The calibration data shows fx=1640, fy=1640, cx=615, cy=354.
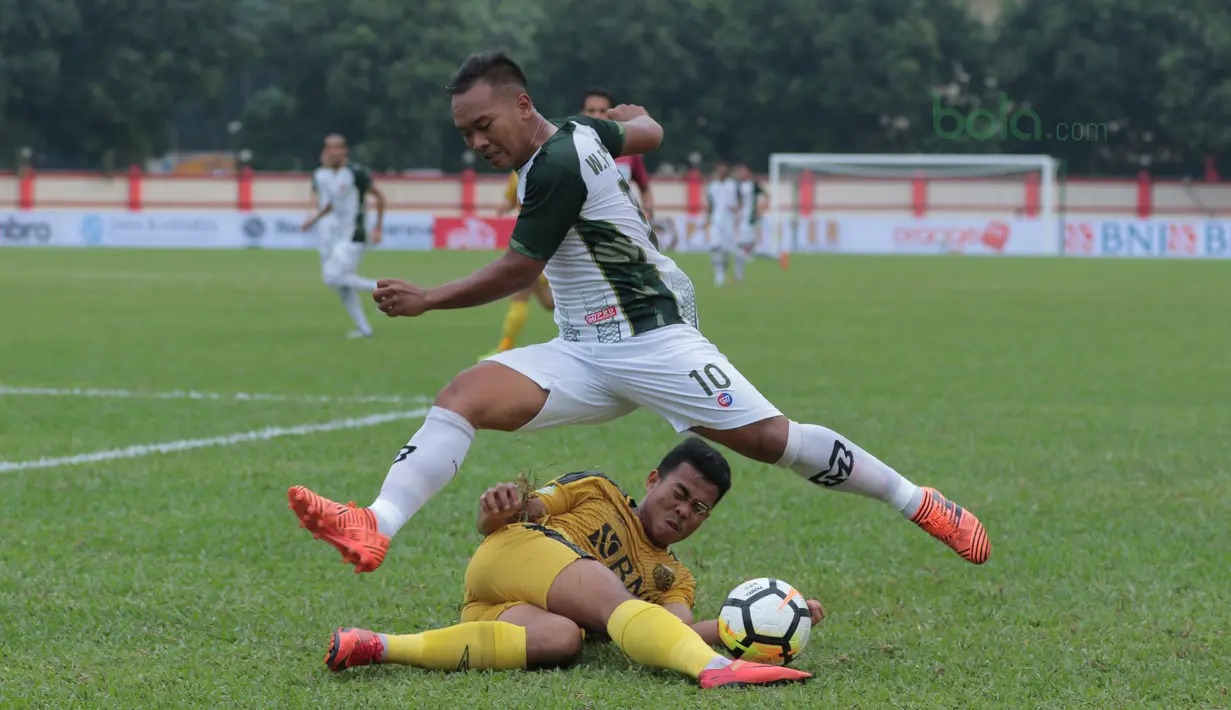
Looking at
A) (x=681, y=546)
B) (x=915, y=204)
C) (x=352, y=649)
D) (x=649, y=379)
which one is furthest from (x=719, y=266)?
(x=915, y=204)

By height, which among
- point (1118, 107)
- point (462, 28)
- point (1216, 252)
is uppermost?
point (462, 28)

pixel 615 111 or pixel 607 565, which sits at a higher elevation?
pixel 615 111

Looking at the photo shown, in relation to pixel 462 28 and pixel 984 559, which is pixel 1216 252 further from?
pixel 984 559

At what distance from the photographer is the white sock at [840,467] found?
16.3ft

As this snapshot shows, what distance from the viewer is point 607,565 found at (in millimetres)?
4660

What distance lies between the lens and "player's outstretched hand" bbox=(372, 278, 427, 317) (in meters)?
4.65

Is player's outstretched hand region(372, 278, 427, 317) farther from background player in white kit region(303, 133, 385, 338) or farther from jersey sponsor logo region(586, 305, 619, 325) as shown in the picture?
background player in white kit region(303, 133, 385, 338)

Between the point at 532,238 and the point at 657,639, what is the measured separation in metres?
1.24

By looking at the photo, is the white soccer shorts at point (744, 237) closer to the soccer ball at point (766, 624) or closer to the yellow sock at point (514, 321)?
the yellow sock at point (514, 321)

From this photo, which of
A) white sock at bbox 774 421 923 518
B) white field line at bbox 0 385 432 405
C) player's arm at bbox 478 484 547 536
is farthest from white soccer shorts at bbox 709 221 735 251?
player's arm at bbox 478 484 547 536

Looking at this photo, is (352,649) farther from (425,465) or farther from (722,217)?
(722,217)

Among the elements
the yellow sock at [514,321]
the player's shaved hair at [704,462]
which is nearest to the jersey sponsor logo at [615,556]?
the player's shaved hair at [704,462]

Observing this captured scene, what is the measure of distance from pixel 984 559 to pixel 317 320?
45.7 ft

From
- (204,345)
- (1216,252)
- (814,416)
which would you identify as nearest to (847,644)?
(814,416)
